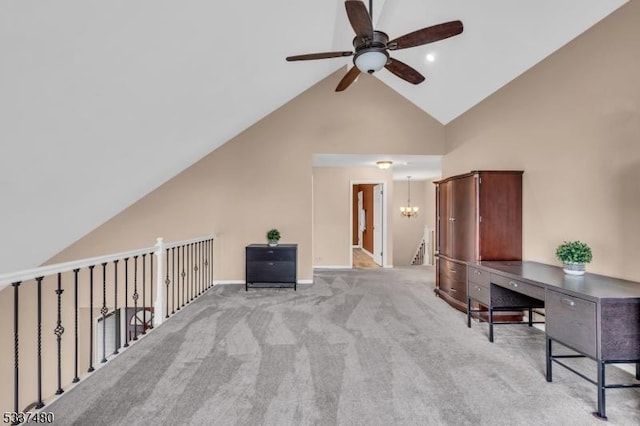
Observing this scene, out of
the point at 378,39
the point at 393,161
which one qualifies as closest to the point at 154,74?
the point at 378,39

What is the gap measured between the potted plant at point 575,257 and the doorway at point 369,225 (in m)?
4.90

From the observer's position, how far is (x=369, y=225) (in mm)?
9727

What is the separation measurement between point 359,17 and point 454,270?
320 centimetres

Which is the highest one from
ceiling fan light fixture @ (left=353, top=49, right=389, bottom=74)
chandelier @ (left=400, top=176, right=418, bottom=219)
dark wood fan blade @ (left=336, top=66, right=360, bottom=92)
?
dark wood fan blade @ (left=336, top=66, right=360, bottom=92)

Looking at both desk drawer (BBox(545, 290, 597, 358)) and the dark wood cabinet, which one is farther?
the dark wood cabinet

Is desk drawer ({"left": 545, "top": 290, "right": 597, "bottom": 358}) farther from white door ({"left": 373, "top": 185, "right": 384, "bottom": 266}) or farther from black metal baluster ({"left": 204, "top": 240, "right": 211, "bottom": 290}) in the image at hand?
white door ({"left": 373, "top": 185, "right": 384, "bottom": 266})

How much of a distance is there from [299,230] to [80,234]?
3252mm

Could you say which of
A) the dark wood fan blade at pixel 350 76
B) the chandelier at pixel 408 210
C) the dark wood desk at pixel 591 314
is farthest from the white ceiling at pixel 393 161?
the dark wood desk at pixel 591 314

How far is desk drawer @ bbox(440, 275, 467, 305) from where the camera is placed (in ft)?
12.9

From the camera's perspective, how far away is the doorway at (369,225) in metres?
7.57

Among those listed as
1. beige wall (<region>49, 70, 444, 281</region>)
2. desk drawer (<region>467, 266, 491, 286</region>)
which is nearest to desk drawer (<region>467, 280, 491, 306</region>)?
desk drawer (<region>467, 266, 491, 286</region>)

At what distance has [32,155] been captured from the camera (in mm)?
2467

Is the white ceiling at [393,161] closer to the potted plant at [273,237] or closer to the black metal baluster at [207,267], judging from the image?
the potted plant at [273,237]

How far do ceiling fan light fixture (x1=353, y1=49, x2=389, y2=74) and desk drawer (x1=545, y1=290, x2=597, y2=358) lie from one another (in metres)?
2.11
